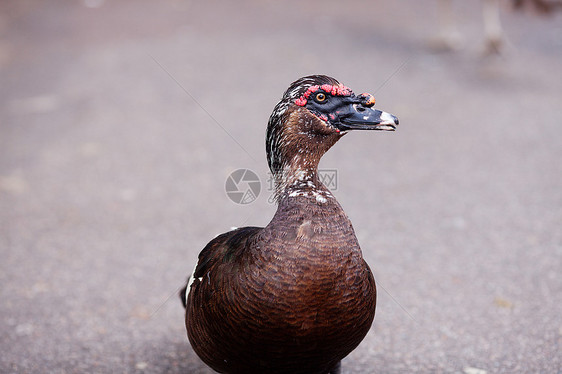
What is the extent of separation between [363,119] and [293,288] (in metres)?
0.87

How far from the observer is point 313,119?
2875 mm

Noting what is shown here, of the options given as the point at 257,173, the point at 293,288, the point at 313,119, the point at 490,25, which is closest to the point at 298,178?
the point at 313,119

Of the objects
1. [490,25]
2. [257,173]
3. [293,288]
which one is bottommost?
[257,173]

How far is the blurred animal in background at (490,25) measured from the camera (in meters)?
8.78

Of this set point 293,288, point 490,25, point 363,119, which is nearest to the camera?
point 293,288

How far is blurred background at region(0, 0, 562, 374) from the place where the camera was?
14.0 ft

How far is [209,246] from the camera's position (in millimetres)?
3449

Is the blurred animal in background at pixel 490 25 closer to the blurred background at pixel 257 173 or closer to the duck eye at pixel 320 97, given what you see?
the blurred background at pixel 257 173

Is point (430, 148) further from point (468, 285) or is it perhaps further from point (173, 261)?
point (173, 261)

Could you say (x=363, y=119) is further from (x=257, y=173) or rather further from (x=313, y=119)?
(x=257, y=173)

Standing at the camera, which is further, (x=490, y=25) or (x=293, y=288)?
(x=490, y=25)

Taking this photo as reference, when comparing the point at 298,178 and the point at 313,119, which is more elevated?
the point at 313,119

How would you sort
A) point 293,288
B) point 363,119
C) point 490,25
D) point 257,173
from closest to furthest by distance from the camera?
point 293,288 < point 363,119 < point 257,173 < point 490,25

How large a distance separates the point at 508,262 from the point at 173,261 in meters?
2.81
